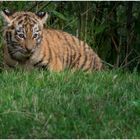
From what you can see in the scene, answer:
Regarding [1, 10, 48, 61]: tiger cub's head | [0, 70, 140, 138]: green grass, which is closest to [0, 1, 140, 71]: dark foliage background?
[1, 10, 48, 61]: tiger cub's head

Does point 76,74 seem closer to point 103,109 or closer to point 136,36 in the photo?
point 103,109

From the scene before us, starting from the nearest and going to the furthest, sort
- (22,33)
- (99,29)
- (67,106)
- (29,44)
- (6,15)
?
(67,106) < (29,44) < (22,33) < (6,15) < (99,29)

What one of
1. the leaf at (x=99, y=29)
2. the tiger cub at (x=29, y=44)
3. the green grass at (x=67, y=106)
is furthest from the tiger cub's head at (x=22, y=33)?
the leaf at (x=99, y=29)

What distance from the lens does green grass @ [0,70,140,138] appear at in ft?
20.9

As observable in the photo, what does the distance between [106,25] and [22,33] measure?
2.92 meters

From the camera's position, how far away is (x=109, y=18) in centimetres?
1270

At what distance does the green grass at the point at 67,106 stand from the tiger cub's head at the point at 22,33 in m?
1.23

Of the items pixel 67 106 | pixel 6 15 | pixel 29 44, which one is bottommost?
pixel 67 106

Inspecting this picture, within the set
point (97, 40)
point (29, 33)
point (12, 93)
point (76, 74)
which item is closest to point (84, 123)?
point (12, 93)

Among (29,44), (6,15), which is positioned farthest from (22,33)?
(6,15)

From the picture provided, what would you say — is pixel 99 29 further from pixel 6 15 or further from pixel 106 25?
pixel 6 15

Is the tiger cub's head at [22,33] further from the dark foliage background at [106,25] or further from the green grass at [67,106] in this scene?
the dark foliage background at [106,25]

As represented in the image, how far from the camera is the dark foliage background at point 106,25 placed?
40.9 feet

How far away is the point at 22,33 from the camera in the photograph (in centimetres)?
1003
